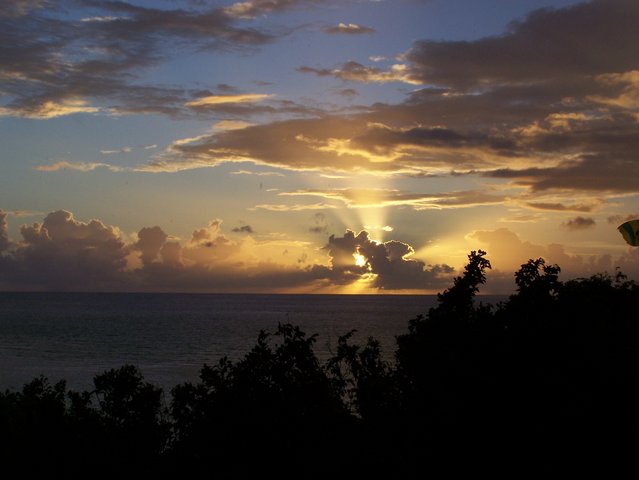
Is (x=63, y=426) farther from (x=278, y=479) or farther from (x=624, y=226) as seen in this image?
(x=624, y=226)

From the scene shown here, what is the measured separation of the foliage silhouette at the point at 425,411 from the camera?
18.9 meters

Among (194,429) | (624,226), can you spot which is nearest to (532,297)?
(624,226)

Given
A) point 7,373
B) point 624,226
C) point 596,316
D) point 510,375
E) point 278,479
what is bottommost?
point 7,373

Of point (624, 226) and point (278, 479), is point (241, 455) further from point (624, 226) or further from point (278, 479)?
point (624, 226)

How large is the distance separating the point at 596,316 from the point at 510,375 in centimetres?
347

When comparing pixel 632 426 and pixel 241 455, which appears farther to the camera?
pixel 241 455

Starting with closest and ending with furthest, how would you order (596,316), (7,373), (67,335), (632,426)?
1. (632,426)
2. (596,316)
3. (7,373)
4. (67,335)

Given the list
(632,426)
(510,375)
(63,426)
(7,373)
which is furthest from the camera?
(7,373)

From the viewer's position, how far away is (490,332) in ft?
72.2

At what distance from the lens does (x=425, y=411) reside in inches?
822

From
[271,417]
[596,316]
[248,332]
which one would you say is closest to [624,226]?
[596,316]

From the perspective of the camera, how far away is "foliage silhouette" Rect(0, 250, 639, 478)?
18.9 m

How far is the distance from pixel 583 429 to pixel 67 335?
505 feet

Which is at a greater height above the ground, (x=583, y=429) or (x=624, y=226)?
(x=624, y=226)
